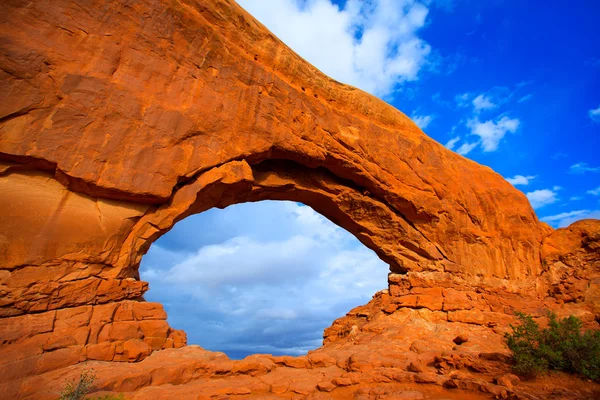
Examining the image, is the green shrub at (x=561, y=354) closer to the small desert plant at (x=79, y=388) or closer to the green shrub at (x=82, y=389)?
the green shrub at (x=82, y=389)

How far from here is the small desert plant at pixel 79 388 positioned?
6688 mm

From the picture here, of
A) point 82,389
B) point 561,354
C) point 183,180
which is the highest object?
point 183,180

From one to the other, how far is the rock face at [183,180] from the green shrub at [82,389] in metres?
Answer: 0.72

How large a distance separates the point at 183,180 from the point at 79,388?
6.37 metres

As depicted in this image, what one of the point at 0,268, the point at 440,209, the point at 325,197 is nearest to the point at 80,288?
the point at 0,268

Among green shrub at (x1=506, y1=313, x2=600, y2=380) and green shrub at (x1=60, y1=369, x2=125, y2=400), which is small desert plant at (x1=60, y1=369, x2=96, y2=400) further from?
green shrub at (x1=506, y1=313, x2=600, y2=380)

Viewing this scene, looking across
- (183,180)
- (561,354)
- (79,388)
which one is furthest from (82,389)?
(561,354)

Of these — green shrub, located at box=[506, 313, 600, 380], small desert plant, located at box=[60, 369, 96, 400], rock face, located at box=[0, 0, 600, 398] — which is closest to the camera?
small desert plant, located at box=[60, 369, 96, 400]

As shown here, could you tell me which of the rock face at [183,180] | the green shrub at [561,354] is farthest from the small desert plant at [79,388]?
the green shrub at [561,354]

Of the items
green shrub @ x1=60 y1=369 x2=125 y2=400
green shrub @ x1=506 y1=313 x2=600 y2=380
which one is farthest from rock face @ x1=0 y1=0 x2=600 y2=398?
green shrub @ x1=506 y1=313 x2=600 y2=380

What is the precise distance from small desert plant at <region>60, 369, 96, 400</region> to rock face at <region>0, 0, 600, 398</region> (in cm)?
80

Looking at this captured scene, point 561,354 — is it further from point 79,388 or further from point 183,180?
point 183,180

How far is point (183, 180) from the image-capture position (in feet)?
37.9

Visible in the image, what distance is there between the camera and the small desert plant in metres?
6.69
